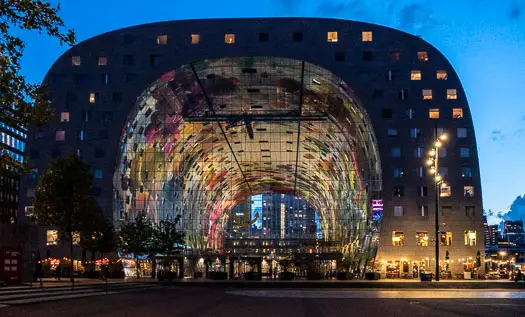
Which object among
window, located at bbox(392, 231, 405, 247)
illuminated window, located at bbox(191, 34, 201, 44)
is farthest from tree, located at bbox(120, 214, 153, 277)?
window, located at bbox(392, 231, 405, 247)

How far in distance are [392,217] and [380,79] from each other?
1523 cm

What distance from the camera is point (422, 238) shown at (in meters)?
78.1

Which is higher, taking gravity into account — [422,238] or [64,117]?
[64,117]

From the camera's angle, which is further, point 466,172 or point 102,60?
point 102,60

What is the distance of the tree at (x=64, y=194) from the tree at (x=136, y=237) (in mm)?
20555

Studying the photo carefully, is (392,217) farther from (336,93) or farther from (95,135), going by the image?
(95,135)

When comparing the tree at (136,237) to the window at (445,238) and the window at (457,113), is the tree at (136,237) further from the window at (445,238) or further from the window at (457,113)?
the window at (457,113)

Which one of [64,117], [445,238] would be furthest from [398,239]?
[64,117]

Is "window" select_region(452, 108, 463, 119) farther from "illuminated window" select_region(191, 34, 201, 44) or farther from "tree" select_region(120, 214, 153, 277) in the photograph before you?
"tree" select_region(120, 214, 153, 277)

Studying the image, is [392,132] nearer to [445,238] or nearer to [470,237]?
[445,238]

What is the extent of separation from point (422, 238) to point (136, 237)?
31.3m

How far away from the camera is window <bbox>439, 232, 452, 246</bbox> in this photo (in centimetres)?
7819

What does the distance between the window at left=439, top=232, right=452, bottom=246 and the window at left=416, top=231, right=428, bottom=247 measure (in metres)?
1.67

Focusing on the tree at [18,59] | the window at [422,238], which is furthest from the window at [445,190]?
the tree at [18,59]
